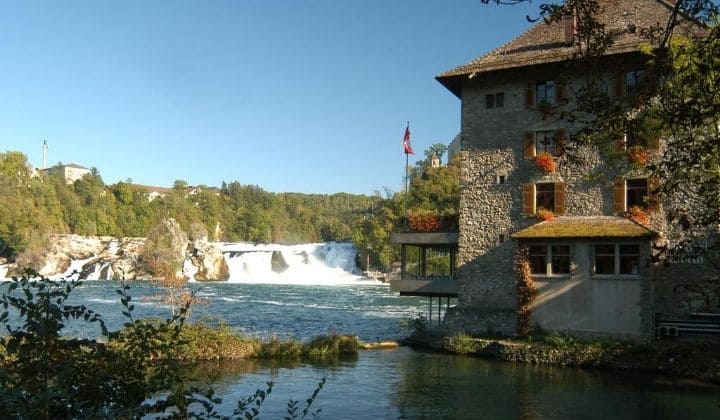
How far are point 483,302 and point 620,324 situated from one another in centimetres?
513

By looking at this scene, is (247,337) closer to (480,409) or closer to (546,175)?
(480,409)

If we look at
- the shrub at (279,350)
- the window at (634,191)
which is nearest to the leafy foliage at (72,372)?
the shrub at (279,350)

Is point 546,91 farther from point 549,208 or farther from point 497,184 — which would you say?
point 549,208

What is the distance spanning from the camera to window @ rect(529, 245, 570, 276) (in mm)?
21484

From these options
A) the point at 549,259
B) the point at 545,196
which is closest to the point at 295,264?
the point at 545,196

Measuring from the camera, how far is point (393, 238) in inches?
997

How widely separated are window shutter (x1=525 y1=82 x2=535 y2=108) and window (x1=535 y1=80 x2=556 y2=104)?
14cm

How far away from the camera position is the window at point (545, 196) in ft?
75.8

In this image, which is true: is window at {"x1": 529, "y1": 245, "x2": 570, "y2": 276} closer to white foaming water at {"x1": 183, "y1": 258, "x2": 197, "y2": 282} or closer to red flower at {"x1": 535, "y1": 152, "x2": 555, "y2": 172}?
red flower at {"x1": 535, "y1": 152, "x2": 555, "y2": 172}

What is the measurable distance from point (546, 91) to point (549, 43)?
1.87 meters

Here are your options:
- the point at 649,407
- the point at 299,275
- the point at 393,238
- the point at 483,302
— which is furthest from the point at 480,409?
the point at 299,275

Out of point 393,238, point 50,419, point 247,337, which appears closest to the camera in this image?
point 50,419

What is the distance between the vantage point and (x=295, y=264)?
82.4 meters

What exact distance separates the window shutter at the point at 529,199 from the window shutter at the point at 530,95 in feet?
9.60
